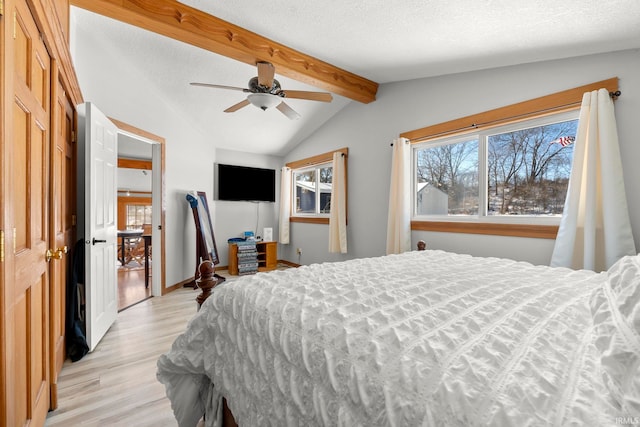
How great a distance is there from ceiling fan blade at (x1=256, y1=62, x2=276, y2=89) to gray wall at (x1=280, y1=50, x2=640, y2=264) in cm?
170

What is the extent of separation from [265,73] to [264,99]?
0.21m

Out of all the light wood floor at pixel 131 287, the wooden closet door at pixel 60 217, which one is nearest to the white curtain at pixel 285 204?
the light wood floor at pixel 131 287

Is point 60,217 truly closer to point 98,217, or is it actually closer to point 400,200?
point 98,217

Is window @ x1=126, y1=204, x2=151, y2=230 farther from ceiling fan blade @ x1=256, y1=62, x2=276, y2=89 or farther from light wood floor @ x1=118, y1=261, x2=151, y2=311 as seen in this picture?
ceiling fan blade @ x1=256, y1=62, x2=276, y2=89

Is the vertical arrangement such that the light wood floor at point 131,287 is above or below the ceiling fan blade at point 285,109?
below

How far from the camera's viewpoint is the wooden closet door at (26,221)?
938mm

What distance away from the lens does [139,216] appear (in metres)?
8.51

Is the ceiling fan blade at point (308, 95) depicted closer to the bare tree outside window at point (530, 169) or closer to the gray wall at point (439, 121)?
the gray wall at point (439, 121)

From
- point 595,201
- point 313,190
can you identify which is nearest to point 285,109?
point 313,190

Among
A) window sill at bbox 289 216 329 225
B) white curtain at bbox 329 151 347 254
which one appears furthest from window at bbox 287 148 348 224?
white curtain at bbox 329 151 347 254

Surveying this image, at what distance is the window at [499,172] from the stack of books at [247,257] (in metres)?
2.80

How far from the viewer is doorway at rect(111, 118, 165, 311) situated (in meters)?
3.63

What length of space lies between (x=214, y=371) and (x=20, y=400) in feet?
2.36

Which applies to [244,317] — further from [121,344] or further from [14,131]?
[121,344]
